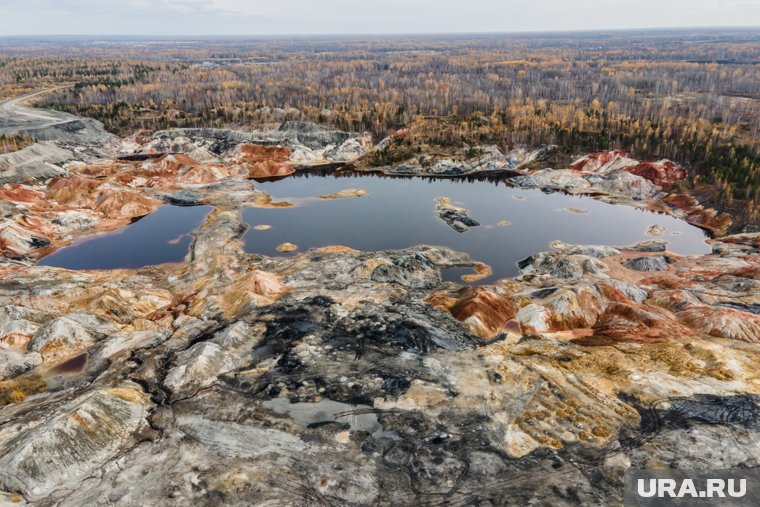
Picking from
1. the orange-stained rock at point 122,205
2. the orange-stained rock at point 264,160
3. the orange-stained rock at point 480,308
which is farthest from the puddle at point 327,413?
the orange-stained rock at point 264,160

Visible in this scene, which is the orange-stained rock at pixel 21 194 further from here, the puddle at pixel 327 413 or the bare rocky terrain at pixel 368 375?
the puddle at pixel 327 413

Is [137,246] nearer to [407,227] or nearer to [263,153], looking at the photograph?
[407,227]

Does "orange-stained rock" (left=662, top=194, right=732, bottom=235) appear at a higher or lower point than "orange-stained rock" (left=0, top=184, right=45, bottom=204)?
lower

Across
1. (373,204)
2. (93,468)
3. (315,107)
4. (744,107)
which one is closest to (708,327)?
(93,468)

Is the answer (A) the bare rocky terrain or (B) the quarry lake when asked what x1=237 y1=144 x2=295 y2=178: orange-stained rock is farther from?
(A) the bare rocky terrain

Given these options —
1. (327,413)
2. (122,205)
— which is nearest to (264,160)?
(122,205)

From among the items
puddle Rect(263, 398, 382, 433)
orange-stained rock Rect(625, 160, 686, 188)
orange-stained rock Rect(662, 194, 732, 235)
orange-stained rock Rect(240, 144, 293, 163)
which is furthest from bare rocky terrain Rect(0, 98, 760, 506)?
orange-stained rock Rect(240, 144, 293, 163)
